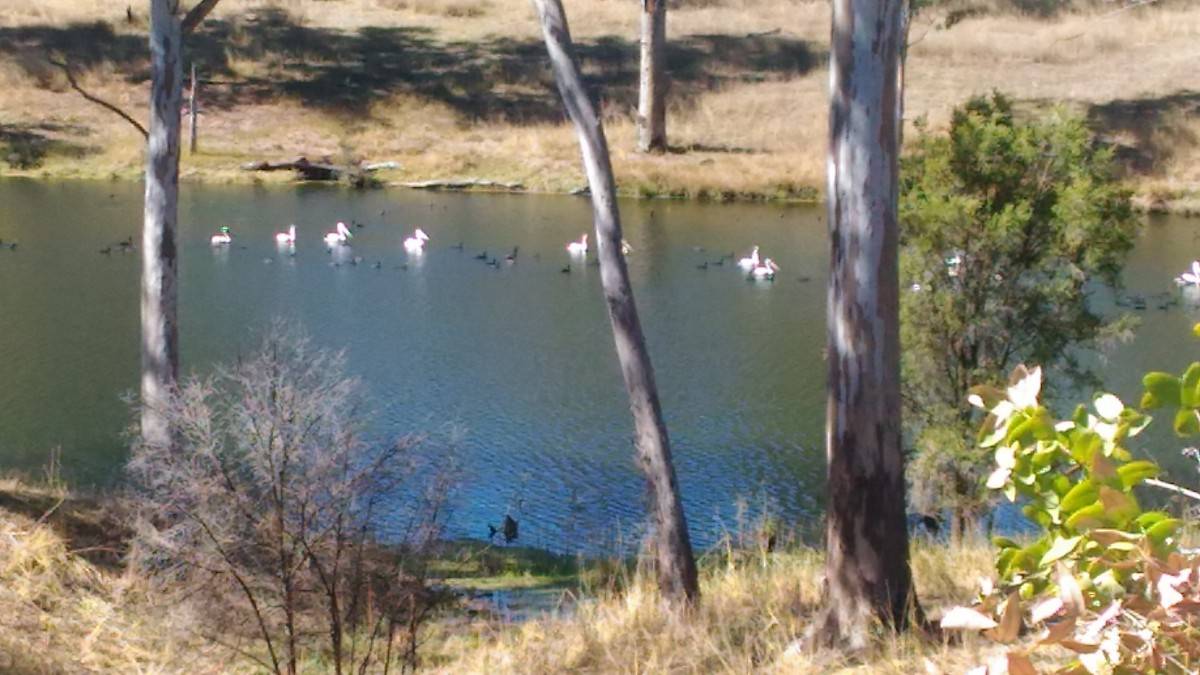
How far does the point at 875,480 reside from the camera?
19.1ft

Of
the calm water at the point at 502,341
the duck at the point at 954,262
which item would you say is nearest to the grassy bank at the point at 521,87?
the calm water at the point at 502,341

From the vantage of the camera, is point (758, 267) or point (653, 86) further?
point (653, 86)

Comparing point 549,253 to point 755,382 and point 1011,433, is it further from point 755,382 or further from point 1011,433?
point 1011,433

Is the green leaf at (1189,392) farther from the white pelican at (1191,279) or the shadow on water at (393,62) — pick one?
the shadow on water at (393,62)

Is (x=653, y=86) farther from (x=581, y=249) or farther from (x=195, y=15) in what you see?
(x=195, y=15)

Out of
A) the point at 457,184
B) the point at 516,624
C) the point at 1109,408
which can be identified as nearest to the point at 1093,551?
the point at 1109,408

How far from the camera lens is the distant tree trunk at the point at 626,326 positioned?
291 inches

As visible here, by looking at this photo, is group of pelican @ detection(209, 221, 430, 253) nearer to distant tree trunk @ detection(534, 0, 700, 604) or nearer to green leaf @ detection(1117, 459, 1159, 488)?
distant tree trunk @ detection(534, 0, 700, 604)

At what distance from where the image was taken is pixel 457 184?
32.7m

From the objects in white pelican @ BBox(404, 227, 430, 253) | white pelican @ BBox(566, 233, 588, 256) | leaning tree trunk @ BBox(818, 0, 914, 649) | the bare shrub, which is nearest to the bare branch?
the bare shrub

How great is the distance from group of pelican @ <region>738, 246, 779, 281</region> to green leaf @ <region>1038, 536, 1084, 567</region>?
19461 mm

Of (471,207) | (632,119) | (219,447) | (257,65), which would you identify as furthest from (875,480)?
(257,65)

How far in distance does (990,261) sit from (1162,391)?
9655mm

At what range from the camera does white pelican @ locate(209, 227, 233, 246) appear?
2239 centimetres
